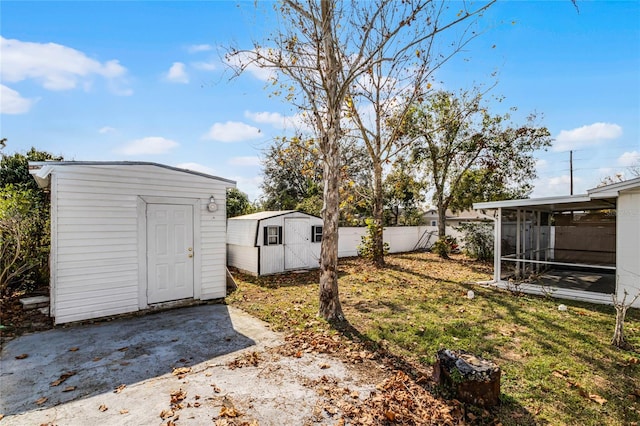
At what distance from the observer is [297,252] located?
1098 centimetres

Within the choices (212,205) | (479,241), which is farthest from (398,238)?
(212,205)

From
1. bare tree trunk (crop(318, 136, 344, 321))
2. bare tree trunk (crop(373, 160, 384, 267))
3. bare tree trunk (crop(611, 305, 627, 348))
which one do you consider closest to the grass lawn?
bare tree trunk (crop(611, 305, 627, 348))

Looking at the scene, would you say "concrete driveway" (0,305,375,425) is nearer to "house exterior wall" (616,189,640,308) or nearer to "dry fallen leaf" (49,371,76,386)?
"dry fallen leaf" (49,371,76,386)

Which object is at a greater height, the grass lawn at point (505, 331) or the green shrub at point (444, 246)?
the green shrub at point (444, 246)

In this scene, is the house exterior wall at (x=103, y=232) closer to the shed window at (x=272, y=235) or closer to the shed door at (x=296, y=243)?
the shed window at (x=272, y=235)

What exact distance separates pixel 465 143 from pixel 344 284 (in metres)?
8.80

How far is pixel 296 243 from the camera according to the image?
10.9m

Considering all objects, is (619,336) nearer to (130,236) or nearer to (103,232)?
(130,236)

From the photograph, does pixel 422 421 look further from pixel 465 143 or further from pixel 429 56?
pixel 465 143

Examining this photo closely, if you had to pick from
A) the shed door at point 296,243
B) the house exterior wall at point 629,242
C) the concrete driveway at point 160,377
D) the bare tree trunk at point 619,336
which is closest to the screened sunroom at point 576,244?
the house exterior wall at point 629,242

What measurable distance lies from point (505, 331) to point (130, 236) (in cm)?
673

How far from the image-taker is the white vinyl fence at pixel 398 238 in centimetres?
1453

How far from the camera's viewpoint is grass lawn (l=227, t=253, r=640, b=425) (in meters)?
3.15

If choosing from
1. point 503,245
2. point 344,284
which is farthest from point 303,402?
point 503,245
